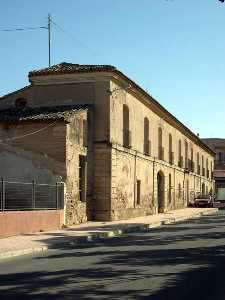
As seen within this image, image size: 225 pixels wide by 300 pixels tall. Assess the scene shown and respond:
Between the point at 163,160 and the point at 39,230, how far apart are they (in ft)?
67.8

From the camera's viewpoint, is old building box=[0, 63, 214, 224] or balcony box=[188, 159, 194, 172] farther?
balcony box=[188, 159, 194, 172]

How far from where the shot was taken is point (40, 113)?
2625 cm

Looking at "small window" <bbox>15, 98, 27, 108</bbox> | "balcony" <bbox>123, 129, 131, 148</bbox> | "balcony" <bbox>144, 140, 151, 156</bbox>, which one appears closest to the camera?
"balcony" <bbox>123, 129, 131, 148</bbox>

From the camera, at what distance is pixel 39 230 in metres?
21.2

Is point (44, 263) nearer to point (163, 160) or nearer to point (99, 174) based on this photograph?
point (99, 174)

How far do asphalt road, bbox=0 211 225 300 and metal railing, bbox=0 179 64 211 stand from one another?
4.19 metres

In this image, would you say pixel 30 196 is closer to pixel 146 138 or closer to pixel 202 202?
pixel 146 138

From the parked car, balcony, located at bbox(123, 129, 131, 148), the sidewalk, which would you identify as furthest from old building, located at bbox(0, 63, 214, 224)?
the parked car

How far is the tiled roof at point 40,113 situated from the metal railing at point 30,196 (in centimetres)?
295

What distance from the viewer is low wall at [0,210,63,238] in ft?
61.7

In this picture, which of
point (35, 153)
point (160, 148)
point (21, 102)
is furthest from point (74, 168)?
point (160, 148)

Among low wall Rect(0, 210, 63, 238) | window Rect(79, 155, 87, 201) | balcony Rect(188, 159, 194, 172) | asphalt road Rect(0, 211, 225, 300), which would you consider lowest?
asphalt road Rect(0, 211, 225, 300)

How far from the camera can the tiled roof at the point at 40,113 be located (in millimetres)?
24688

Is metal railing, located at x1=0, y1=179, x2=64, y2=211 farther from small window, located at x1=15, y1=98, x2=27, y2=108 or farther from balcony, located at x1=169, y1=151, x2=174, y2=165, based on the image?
balcony, located at x1=169, y1=151, x2=174, y2=165
